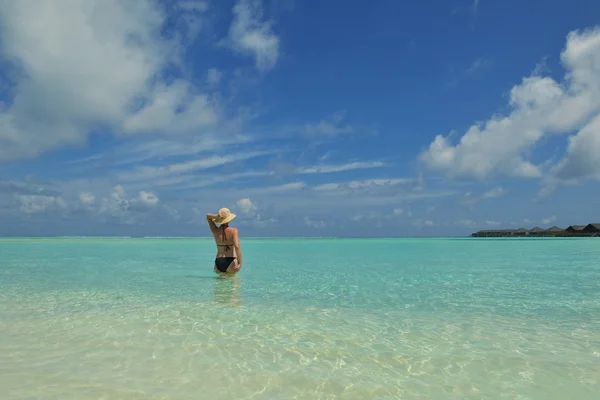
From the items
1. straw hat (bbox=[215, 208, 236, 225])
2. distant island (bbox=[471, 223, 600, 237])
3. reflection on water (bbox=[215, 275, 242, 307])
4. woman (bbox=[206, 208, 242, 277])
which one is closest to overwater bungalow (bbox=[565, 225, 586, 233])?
distant island (bbox=[471, 223, 600, 237])

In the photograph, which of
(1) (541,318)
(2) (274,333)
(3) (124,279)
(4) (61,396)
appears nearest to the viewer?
(4) (61,396)

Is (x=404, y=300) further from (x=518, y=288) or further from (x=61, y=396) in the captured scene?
(x=61, y=396)

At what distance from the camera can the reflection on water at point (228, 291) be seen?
949 centimetres

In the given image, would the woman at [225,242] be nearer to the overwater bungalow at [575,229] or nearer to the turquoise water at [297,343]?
the turquoise water at [297,343]

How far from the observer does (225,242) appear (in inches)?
481

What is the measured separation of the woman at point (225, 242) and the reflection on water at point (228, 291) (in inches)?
14.0

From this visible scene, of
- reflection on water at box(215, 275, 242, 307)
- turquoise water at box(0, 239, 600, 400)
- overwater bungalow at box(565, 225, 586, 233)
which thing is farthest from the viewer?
overwater bungalow at box(565, 225, 586, 233)

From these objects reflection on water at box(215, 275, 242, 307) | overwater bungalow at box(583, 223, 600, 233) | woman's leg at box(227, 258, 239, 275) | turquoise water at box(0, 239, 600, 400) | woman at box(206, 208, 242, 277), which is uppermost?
overwater bungalow at box(583, 223, 600, 233)

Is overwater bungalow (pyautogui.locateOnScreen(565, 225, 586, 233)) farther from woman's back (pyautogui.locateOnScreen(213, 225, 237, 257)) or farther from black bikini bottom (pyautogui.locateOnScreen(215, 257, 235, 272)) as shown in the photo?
woman's back (pyautogui.locateOnScreen(213, 225, 237, 257))

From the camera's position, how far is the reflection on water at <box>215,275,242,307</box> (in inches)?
374

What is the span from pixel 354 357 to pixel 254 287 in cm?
674

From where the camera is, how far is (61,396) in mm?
4238

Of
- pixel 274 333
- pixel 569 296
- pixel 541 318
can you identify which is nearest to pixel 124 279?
pixel 274 333

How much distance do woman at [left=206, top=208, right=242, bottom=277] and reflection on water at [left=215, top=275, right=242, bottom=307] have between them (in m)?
0.36
